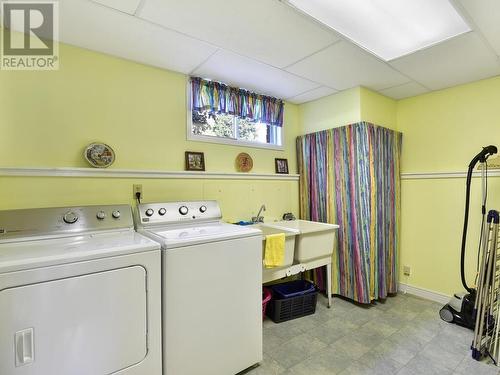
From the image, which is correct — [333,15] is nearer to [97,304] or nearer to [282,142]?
[282,142]

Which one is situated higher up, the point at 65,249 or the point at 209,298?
the point at 65,249

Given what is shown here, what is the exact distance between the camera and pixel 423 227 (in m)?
2.98

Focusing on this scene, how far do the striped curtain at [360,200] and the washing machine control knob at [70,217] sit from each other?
7.85ft

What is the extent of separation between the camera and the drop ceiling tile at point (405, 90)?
2.76 meters

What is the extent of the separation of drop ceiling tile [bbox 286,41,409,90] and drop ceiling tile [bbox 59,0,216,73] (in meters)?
0.88

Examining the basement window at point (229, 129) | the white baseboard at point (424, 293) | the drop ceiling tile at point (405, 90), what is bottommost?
the white baseboard at point (424, 293)

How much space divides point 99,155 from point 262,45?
4.91 ft

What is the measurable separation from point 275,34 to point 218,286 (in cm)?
174

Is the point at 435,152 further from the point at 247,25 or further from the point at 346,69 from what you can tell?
the point at 247,25

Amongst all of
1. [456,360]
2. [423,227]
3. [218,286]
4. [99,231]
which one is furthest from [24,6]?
[423,227]

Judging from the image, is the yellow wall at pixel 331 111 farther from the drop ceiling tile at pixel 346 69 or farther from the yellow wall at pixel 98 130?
the yellow wall at pixel 98 130

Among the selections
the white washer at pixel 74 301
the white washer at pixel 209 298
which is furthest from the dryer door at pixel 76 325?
the white washer at pixel 209 298

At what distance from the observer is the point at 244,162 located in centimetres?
286

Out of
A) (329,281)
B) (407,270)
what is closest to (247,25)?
(329,281)
